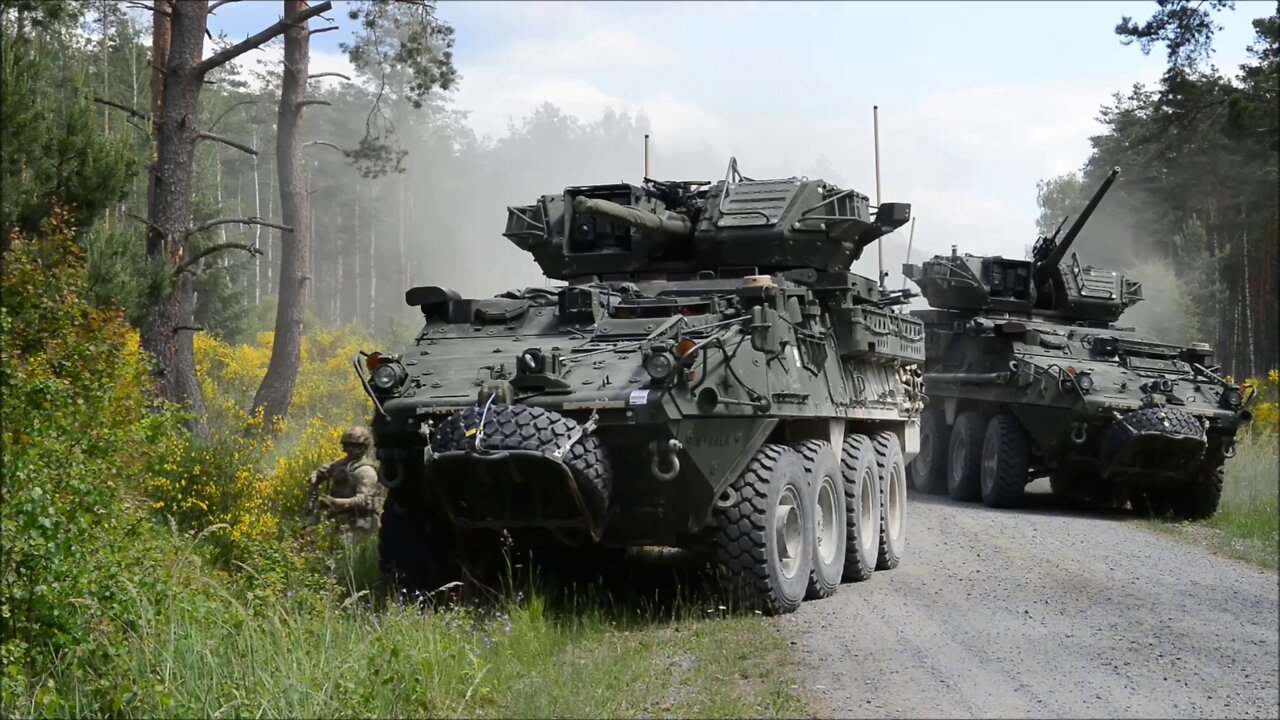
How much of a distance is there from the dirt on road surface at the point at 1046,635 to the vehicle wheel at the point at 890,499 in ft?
0.76

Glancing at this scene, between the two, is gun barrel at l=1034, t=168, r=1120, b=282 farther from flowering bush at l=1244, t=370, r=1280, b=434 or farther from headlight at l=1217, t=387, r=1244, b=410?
flowering bush at l=1244, t=370, r=1280, b=434

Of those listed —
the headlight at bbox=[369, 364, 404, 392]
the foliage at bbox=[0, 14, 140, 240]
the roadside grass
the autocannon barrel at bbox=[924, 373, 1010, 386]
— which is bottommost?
the roadside grass

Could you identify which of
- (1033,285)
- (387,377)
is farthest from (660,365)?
(1033,285)

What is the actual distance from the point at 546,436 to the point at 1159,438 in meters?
8.98

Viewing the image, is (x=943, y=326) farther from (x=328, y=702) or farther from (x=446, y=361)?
(x=328, y=702)

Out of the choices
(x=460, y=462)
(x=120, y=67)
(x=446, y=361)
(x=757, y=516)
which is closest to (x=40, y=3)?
(x=446, y=361)

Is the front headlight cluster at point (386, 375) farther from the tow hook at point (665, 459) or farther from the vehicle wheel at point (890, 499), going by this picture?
the vehicle wheel at point (890, 499)

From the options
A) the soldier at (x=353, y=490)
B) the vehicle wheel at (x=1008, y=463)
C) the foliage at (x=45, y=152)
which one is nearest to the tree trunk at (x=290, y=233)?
the foliage at (x=45, y=152)

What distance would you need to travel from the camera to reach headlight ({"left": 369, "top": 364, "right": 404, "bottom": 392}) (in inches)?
364

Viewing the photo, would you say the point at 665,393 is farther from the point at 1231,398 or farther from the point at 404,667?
the point at 1231,398

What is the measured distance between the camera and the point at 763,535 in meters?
8.99

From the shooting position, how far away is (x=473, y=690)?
6.98m

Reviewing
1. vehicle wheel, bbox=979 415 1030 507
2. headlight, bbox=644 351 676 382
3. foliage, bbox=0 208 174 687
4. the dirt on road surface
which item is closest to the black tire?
headlight, bbox=644 351 676 382

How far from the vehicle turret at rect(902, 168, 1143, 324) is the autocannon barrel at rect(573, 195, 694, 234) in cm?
769
